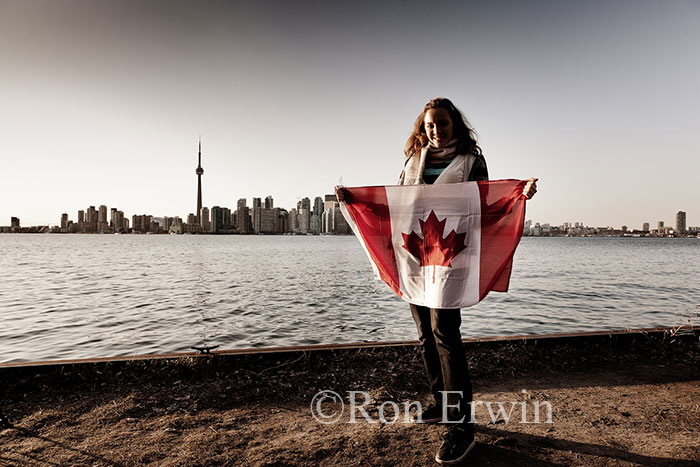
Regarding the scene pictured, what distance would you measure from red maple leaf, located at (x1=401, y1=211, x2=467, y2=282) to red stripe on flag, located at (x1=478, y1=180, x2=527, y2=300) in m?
0.19

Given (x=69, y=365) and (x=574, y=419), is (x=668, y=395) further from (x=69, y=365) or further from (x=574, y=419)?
(x=69, y=365)

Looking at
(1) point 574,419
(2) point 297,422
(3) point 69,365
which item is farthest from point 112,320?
(1) point 574,419

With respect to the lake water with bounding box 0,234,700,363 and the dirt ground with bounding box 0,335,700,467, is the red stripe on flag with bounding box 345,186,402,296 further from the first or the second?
the lake water with bounding box 0,234,700,363

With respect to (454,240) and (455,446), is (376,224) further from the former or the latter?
(455,446)

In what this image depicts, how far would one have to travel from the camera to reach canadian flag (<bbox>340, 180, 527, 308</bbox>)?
2953 mm

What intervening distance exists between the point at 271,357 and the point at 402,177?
2317mm

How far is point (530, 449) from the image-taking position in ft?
9.02

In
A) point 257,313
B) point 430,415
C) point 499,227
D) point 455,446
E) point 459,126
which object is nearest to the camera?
point 455,446

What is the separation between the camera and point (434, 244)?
3115mm

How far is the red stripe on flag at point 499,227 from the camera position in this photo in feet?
9.74

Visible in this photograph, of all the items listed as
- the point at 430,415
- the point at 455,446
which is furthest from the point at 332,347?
the point at 455,446

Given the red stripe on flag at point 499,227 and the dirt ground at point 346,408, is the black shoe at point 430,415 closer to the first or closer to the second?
the dirt ground at point 346,408

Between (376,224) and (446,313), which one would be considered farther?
(376,224)

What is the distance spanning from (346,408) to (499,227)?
1968 mm
